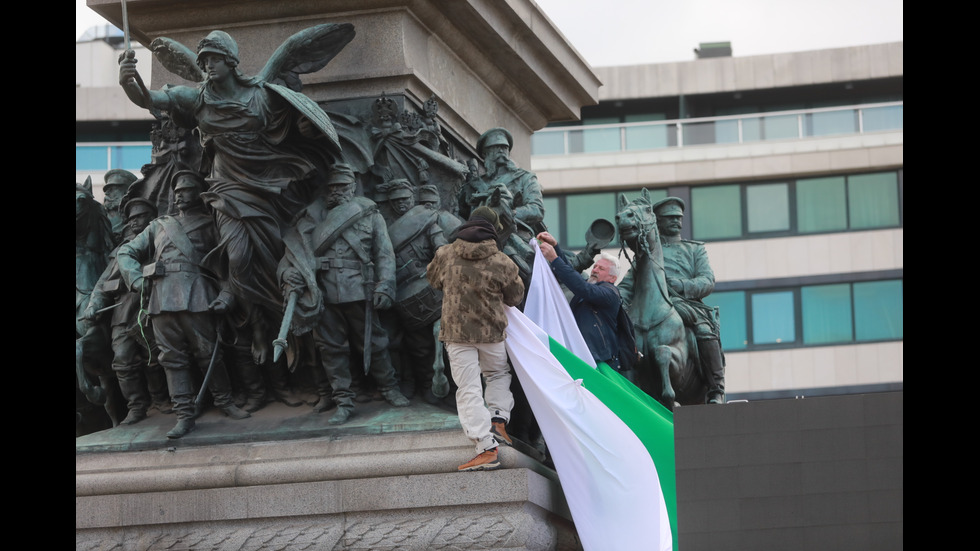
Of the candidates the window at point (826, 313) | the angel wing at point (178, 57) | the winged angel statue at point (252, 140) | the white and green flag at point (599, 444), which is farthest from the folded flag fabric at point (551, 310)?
the window at point (826, 313)

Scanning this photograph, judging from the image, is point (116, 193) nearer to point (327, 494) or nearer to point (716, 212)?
point (327, 494)

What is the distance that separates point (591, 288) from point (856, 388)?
3348 centimetres

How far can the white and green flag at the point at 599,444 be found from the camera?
47.7 feet

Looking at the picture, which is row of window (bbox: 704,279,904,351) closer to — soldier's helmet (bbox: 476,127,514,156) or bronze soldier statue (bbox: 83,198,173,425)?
soldier's helmet (bbox: 476,127,514,156)

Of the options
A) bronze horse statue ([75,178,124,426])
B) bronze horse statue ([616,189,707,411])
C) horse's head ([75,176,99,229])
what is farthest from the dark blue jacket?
horse's head ([75,176,99,229])

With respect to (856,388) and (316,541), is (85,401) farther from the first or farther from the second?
(856,388)

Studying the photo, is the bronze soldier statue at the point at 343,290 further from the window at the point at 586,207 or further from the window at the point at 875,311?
the window at the point at 875,311

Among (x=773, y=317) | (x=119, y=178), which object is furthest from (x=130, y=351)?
(x=773, y=317)

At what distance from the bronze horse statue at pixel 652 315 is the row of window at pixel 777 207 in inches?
1230

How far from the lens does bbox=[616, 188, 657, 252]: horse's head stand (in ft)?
58.3

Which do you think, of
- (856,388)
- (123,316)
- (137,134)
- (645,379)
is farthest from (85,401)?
(137,134)

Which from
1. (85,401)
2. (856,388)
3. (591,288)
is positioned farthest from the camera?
(856,388)

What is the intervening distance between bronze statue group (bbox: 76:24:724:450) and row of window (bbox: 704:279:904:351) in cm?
3314

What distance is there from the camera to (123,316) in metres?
16.4
